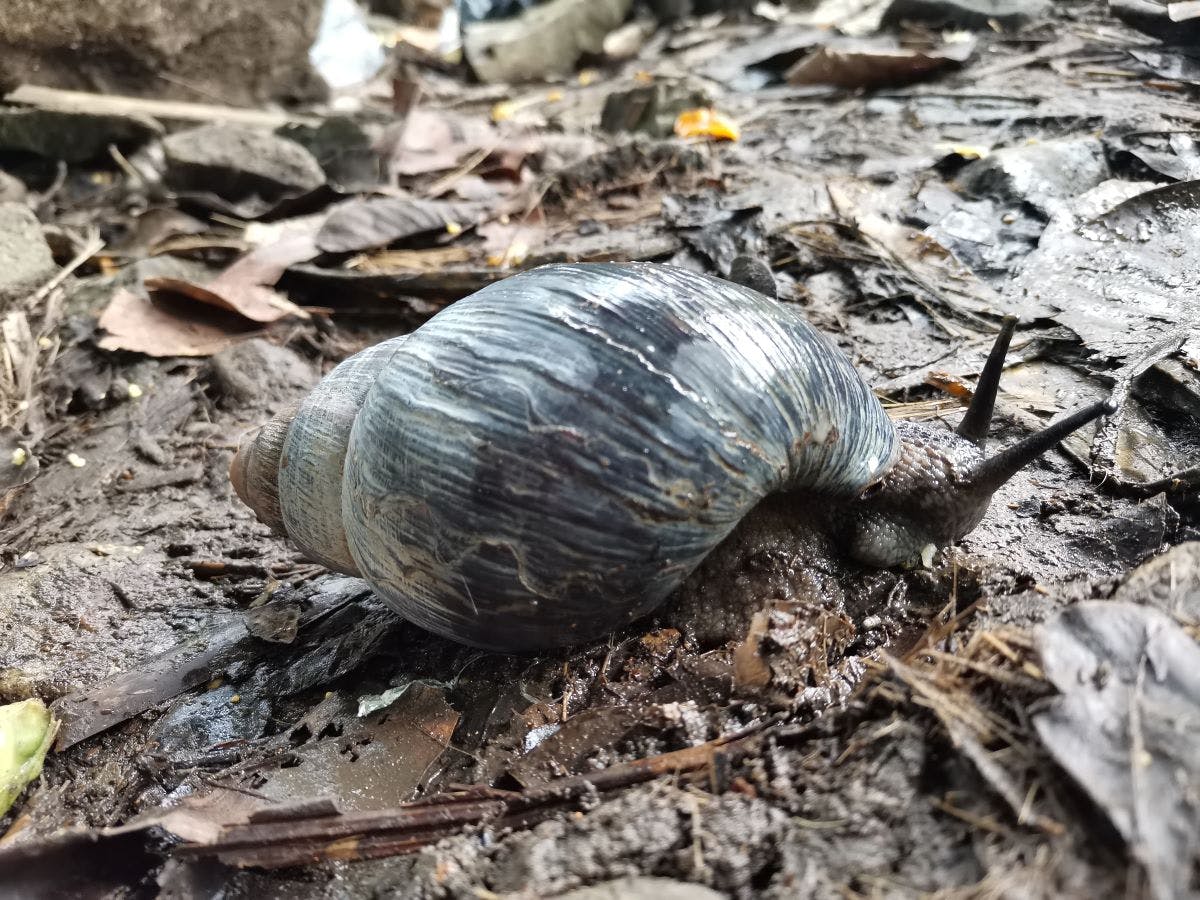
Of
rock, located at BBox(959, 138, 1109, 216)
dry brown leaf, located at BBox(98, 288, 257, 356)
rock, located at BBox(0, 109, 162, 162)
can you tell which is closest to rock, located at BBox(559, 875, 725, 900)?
dry brown leaf, located at BBox(98, 288, 257, 356)

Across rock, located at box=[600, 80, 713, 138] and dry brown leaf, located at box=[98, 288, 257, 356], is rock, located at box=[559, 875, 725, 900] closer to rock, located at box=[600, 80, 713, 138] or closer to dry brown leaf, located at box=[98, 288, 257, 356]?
dry brown leaf, located at box=[98, 288, 257, 356]

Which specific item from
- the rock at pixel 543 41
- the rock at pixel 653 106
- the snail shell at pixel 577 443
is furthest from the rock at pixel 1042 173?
the rock at pixel 543 41

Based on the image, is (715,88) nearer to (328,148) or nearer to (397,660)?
(328,148)

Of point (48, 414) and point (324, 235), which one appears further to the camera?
point (324, 235)

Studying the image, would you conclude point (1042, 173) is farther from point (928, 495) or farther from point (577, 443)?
point (577, 443)

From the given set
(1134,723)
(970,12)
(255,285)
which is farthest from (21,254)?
(970,12)

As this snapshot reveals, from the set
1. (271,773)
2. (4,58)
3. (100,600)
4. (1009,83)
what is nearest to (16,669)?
(100,600)
